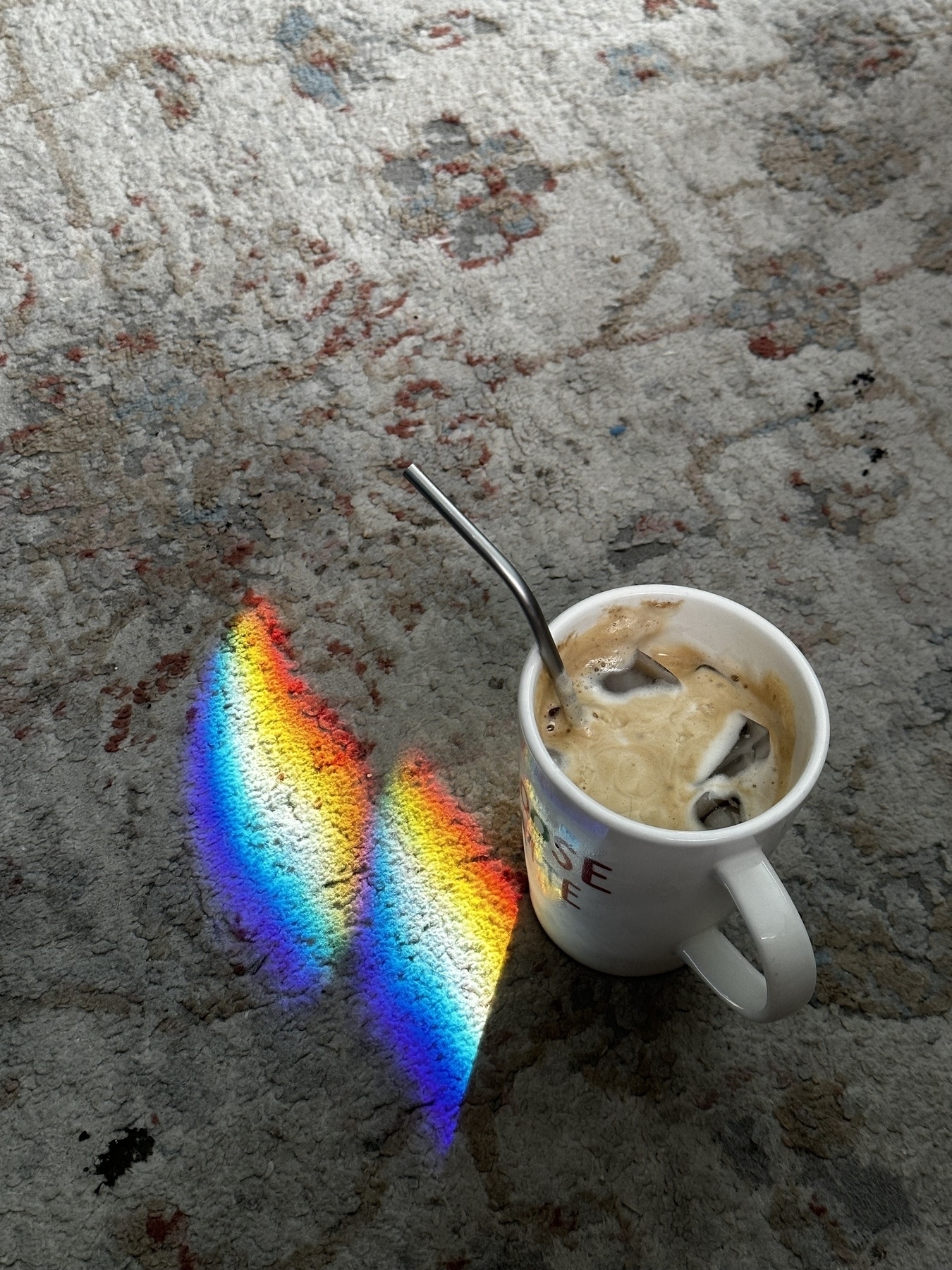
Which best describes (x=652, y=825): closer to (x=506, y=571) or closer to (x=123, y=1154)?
(x=506, y=571)

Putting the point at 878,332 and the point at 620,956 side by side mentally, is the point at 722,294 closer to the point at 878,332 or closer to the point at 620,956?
the point at 878,332

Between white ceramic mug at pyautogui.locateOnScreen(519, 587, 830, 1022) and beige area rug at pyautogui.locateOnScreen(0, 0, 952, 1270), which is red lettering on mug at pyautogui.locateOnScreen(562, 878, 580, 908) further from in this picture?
beige area rug at pyautogui.locateOnScreen(0, 0, 952, 1270)

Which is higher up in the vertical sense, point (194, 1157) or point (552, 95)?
point (552, 95)

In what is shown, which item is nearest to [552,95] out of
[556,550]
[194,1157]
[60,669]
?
[556,550]

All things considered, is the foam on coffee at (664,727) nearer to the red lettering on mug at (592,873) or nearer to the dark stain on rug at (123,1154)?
the red lettering on mug at (592,873)

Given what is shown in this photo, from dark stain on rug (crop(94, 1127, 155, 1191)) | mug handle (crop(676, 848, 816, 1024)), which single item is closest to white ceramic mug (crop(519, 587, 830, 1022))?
mug handle (crop(676, 848, 816, 1024))
